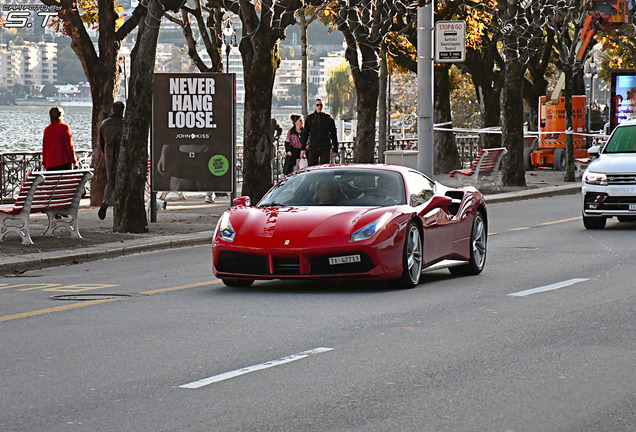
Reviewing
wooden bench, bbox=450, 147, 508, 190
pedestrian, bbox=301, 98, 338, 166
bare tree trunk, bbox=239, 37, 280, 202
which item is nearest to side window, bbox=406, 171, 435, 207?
bare tree trunk, bbox=239, 37, 280, 202

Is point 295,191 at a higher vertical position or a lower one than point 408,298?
higher

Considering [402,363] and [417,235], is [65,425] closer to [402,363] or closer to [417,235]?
[402,363]

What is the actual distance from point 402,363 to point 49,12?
76.9 ft

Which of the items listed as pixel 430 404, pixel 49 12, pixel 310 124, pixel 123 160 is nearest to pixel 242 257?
pixel 430 404

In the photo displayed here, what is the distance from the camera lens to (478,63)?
4388 cm

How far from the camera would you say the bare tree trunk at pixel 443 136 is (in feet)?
134

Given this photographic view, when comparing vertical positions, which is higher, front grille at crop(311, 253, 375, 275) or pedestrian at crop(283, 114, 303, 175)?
pedestrian at crop(283, 114, 303, 175)

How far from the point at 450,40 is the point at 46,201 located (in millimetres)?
9669

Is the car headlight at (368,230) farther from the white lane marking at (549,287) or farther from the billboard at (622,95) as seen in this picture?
the billboard at (622,95)

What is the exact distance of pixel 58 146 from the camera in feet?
73.3

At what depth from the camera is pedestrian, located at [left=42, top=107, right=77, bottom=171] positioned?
73.0 feet

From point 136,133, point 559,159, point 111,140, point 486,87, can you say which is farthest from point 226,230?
point 486,87

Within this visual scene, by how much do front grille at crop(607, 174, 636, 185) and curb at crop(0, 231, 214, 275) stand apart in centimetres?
622

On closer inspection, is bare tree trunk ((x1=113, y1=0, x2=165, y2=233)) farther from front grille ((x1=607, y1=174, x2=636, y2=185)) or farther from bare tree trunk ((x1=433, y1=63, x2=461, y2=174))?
bare tree trunk ((x1=433, y1=63, x2=461, y2=174))
